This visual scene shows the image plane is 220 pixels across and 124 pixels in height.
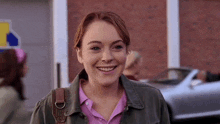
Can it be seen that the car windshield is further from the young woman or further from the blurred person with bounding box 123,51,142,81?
the young woman

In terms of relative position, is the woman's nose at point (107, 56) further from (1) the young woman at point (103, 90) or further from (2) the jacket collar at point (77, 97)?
(2) the jacket collar at point (77, 97)

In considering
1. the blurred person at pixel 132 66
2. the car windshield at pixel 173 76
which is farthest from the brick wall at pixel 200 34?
the blurred person at pixel 132 66

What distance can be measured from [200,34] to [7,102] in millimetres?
10514

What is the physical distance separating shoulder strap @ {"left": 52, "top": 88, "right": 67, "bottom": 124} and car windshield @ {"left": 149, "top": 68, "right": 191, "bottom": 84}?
5.63 metres

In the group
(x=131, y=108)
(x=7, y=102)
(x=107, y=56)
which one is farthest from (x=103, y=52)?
(x=7, y=102)

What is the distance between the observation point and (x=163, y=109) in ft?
5.43

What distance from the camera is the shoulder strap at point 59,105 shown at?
4.79 ft

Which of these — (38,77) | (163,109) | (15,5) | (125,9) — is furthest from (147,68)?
(163,109)

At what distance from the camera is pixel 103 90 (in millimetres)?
1572

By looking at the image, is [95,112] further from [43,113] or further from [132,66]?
[132,66]

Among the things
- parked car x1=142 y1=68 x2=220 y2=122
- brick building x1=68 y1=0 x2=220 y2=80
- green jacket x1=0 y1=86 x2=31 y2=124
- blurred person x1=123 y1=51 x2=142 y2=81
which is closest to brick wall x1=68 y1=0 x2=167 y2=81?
brick building x1=68 y1=0 x2=220 y2=80

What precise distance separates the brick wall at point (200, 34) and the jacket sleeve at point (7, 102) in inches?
380

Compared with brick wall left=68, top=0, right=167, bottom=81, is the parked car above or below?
below

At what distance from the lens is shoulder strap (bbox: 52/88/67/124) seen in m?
1.46
